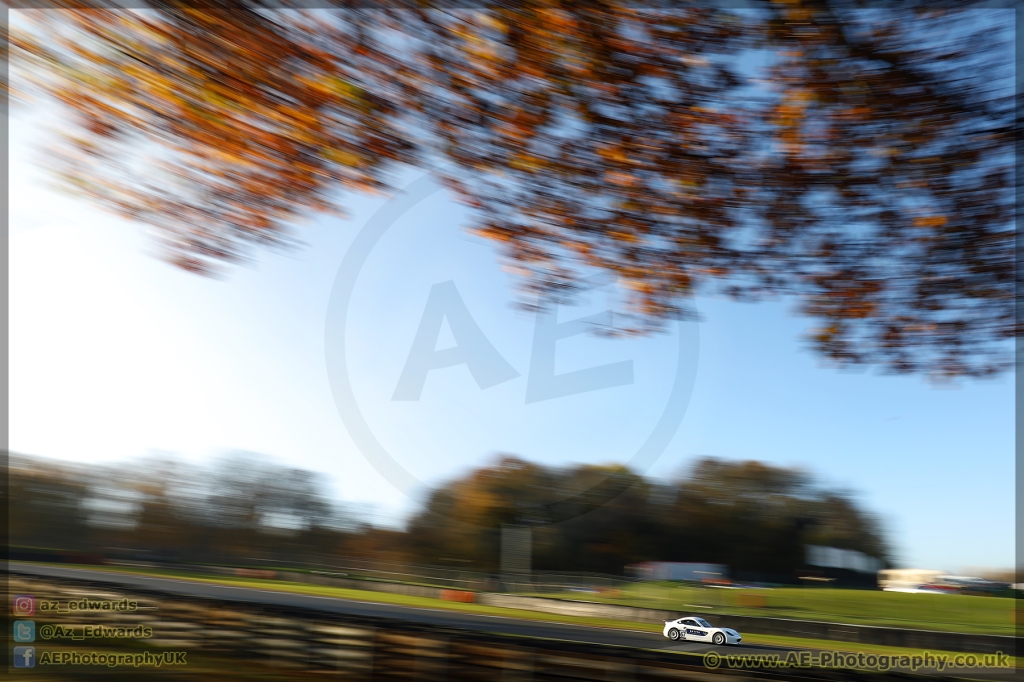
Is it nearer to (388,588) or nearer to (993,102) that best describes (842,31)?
(993,102)


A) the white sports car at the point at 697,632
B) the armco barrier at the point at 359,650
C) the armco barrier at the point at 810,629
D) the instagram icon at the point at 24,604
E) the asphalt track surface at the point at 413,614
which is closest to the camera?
the armco barrier at the point at 359,650

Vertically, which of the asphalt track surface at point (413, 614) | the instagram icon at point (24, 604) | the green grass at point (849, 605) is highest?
the green grass at point (849, 605)

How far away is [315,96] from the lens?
3.33 meters

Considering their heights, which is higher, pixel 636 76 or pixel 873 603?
pixel 636 76

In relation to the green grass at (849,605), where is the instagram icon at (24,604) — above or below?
Result: below

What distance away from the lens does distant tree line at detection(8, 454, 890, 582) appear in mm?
7230

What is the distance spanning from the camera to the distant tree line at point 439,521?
7230 millimetres

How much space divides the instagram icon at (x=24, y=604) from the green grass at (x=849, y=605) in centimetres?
537

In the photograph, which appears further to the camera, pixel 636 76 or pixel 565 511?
pixel 565 511

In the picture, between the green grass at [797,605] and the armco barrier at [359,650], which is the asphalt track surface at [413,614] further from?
the armco barrier at [359,650]

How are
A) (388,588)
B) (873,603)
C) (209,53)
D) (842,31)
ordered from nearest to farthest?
(842,31), (209,53), (873,603), (388,588)

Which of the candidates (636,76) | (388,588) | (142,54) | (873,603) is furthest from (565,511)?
(142,54)

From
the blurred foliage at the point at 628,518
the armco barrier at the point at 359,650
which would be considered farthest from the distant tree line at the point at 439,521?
the armco barrier at the point at 359,650

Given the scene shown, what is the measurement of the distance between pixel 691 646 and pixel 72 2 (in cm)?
622
